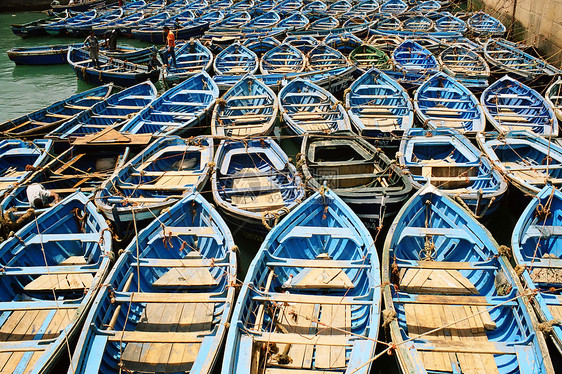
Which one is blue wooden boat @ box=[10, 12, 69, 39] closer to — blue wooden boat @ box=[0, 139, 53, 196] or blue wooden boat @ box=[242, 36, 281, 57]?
blue wooden boat @ box=[242, 36, 281, 57]

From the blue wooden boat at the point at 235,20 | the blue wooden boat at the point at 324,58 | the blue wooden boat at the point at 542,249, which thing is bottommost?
the blue wooden boat at the point at 542,249

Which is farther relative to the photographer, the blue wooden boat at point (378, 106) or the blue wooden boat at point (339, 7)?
the blue wooden boat at point (339, 7)

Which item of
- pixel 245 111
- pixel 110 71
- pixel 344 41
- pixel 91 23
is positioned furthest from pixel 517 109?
pixel 91 23

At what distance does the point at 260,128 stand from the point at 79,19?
98.6 ft

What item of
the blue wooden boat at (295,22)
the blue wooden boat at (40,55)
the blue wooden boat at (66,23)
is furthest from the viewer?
the blue wooden boat at (66,23)

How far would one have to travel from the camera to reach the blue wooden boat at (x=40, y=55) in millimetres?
26078

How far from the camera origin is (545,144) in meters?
12.2

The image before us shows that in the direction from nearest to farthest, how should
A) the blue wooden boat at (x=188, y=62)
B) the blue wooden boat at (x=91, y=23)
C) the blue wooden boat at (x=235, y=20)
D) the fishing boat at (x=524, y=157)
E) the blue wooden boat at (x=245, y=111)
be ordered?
the fishing boat at (x=524, y=157), the blue wooden boat at (x=245, y=111), the blue wooden boat at (x=188, y=62), the blue wooden boat at (x=235, y=20), the blue wooden boat at (x=91, y=23)

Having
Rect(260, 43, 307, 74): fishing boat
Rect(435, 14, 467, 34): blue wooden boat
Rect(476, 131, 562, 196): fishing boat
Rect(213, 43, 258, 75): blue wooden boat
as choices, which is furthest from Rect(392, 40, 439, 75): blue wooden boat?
Rect(213, 43, 258, 75): blue wooden boat

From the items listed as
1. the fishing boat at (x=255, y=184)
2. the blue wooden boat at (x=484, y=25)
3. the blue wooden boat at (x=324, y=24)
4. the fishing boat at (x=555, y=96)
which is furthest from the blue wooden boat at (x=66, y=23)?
the fishing boat at (x=555, y=96)

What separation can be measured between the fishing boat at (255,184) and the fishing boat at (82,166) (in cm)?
302

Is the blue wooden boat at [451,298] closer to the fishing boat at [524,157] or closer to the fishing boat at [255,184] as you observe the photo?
the fishing boat at [524,157]

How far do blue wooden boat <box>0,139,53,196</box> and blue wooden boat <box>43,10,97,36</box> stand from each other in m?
24.1

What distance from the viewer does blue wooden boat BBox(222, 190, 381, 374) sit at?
6695 millimetres
